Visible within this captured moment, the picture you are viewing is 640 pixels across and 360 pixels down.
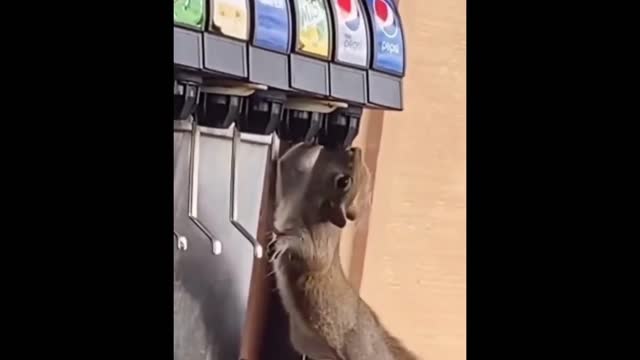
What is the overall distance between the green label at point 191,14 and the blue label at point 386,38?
25 cm

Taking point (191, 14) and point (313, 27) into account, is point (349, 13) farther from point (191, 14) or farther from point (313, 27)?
point (191, 14)

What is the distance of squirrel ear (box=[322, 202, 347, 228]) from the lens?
4.38 ft

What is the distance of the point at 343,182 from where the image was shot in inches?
53.3

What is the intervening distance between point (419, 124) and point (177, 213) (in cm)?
37

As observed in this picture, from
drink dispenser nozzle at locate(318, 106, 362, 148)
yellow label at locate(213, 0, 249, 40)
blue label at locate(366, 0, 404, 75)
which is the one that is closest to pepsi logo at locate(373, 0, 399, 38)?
blue label at locate(366, 0, 404, 75)

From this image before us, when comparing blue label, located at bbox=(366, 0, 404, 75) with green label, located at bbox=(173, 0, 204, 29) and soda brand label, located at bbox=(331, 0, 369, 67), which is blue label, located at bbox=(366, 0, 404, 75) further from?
green label, located at bbox=(173, 0, 204, 29)

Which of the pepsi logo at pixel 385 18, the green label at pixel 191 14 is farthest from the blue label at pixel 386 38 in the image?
the green label at pixel 191 14

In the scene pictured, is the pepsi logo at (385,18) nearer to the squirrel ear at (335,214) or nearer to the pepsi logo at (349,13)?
the pepsi logo at (349,13)

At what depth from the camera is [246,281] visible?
1273mm

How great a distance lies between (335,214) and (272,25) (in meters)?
0.25

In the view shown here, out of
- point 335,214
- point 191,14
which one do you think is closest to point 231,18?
point 191,14
